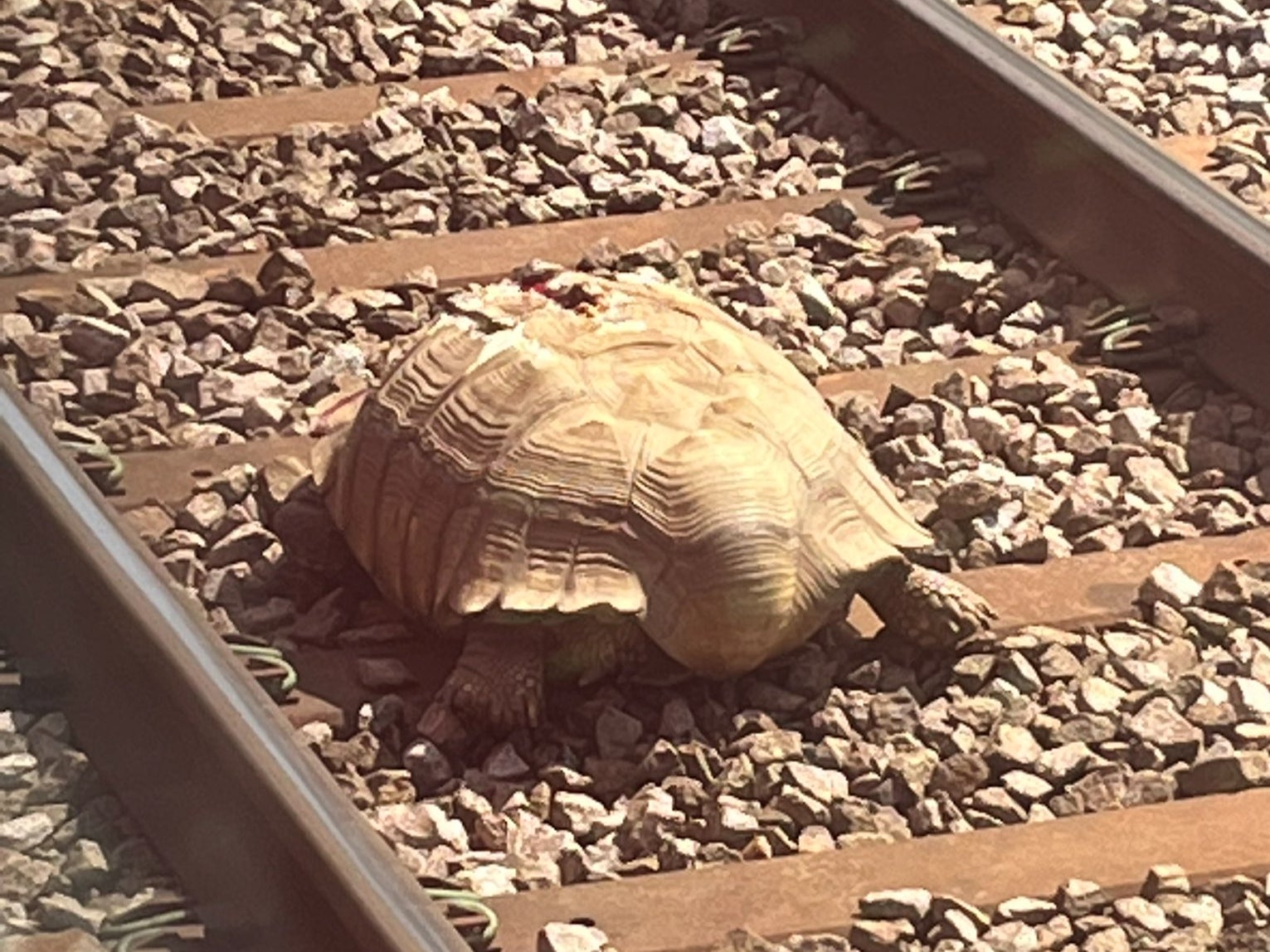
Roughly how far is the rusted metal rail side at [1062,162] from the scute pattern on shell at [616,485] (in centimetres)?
112

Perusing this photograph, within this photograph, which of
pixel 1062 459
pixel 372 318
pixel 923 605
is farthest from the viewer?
pixel 372 318

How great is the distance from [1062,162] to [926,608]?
179cm

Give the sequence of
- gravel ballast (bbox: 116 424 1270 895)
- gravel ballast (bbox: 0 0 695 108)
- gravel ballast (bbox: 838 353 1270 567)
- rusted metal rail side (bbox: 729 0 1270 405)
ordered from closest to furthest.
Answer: gravel ballast (bbox: 116 424 1270 895), gravel ballast (bbox: 838 353 1270 567), rusted metal rail side (bbox: 729 0 1270 405), gravel ballast (bbox: 0 0 695 108)

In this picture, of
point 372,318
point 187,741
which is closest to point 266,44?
point 372,318

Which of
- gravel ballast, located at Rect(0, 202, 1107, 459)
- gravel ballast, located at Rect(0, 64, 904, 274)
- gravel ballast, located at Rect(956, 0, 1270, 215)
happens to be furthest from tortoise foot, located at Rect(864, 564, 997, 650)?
gravel ballast, located at Rect(956, 0, 1270, 215)

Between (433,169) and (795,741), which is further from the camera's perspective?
(433,169)

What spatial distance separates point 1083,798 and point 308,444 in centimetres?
171

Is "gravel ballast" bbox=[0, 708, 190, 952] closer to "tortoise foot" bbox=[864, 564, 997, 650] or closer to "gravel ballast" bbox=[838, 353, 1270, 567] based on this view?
"tortoise foot" bbox=[864, 564, 997, 650]

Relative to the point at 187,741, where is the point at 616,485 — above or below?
above

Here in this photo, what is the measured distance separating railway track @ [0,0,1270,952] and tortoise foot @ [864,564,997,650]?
56mm

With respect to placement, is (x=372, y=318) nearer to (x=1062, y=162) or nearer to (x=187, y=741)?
(x=1062, y=162)

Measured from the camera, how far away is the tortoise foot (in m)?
5.10

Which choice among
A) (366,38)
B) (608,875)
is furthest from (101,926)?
(366,38)

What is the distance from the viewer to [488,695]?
4.90 meters
